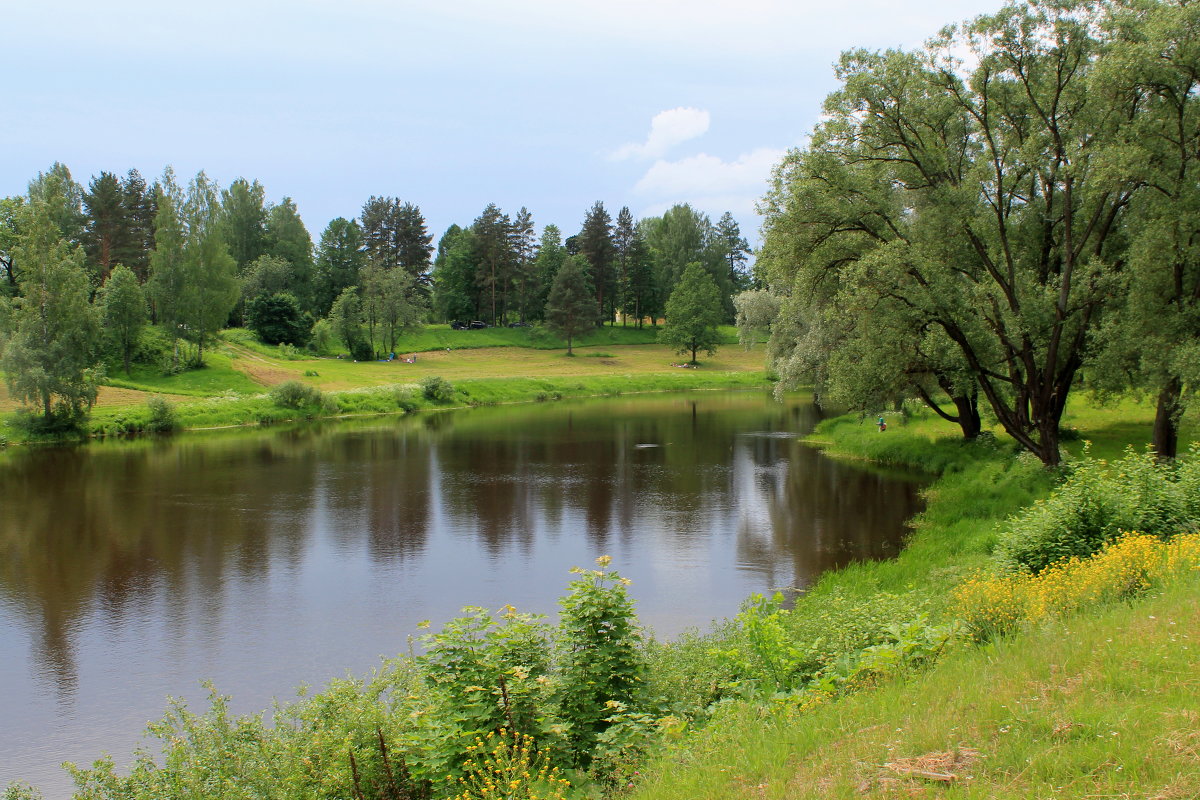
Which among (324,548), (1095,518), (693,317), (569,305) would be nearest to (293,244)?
(569,305)

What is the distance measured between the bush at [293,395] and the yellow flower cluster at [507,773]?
4636cm

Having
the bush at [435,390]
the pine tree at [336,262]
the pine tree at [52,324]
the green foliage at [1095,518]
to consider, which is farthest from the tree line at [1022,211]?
the pine tree at [336,262]

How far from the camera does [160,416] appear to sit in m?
44.1

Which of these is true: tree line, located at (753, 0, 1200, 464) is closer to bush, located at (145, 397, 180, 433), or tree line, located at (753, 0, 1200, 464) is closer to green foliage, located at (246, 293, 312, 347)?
bush, located at (145, 397, 180, 433)

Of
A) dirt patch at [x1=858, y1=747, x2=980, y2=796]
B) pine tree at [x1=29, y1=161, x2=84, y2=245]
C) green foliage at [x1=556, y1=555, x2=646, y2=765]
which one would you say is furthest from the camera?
pine tree at [x1=29, y1=161, x2=84, y2=245]

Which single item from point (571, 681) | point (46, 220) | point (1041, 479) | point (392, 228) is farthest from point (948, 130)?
point (392, 228)

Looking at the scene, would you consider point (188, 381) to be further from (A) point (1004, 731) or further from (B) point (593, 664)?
(A) point (1004, 731)

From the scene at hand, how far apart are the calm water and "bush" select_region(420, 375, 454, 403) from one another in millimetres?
19902

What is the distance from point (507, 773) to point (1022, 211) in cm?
2018

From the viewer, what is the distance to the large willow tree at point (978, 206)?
18672mm

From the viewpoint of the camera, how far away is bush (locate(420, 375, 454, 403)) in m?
58.1

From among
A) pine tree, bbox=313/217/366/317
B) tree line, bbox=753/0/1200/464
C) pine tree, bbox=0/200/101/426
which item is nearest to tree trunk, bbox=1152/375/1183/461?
tree line, bbox=753/0/1200/464

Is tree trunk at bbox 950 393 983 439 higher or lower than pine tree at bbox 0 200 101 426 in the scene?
lower

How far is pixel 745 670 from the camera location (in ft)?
30.0
